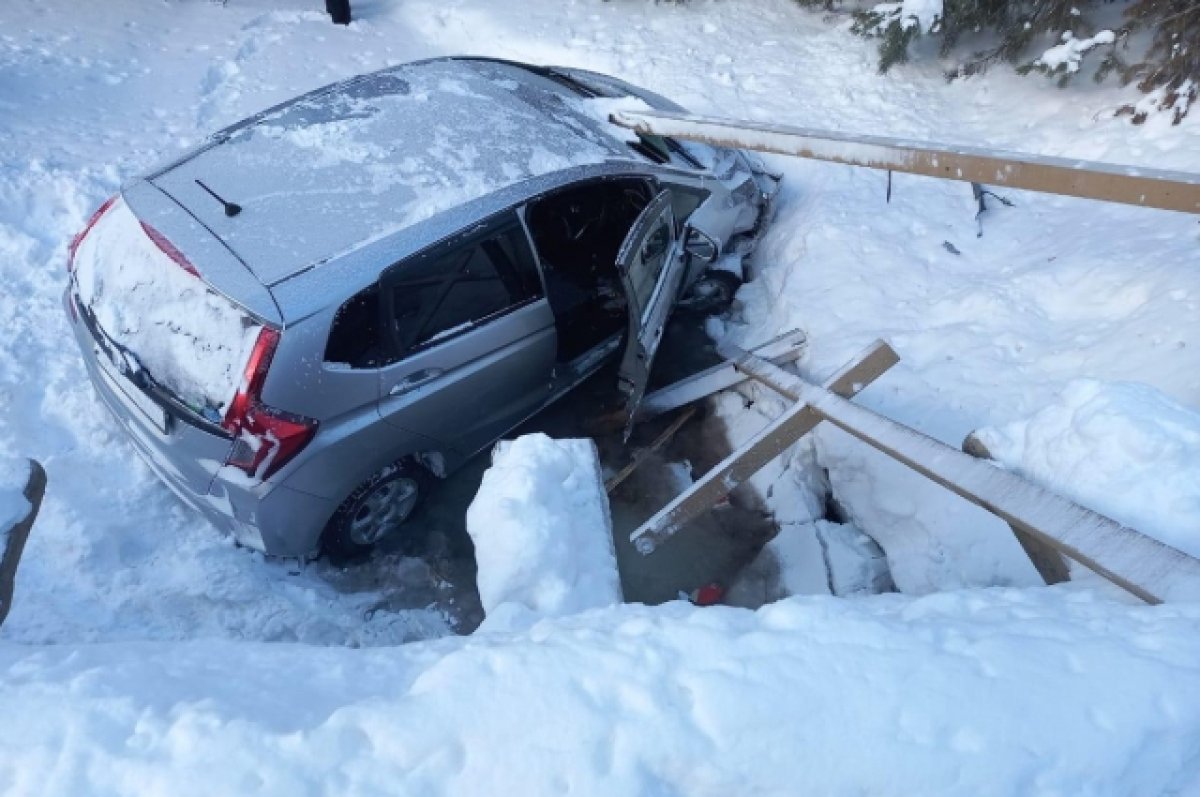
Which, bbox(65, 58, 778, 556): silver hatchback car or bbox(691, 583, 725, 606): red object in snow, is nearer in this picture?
bbox(65, 58, 778, 556): silver hatchback car

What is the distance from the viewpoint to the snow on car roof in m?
3.45

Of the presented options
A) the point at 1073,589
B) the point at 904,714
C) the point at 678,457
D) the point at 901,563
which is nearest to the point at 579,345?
the point at 678,457

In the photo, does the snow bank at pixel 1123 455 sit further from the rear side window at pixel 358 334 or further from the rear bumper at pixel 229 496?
the rear bumper at pixel 229 496

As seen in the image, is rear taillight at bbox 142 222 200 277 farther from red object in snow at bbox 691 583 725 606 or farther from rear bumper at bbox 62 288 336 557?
Result: red object in snow at bbox 691 583 725 606

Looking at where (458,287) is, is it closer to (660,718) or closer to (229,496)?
(229,496)

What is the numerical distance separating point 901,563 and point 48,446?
14.2 feet

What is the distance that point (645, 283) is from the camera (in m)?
4.34

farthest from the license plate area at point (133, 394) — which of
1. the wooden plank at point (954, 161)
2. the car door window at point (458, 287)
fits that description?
the wooden plank at point (954, 161)

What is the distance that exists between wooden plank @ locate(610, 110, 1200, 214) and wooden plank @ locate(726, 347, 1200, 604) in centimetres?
148

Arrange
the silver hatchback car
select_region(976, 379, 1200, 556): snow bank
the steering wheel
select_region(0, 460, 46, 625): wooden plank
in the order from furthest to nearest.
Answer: the steering wheel < the silver hatchback car < select_region(976, 379, 1200, 556): snow bank < select_region(0, 460, 46, 625): wooden plank

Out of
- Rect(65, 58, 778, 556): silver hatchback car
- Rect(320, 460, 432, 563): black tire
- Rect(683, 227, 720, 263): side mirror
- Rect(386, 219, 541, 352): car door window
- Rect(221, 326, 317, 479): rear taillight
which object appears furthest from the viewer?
Rect(683, 227, 720, 263): side mirror

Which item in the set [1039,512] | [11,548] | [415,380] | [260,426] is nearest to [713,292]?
[415,380]

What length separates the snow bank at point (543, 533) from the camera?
111 inches

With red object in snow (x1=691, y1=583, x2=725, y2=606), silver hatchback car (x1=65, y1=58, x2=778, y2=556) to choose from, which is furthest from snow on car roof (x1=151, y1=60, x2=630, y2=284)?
red object in snow (x1=691, y1=583, x2=725, y2=606)
